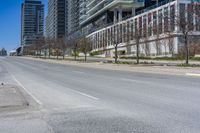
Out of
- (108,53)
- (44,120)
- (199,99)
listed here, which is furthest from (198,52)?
(44,120)

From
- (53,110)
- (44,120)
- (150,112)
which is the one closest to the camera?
(44,120)

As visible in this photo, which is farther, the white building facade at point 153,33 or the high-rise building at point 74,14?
the high-rise building at point 74,14

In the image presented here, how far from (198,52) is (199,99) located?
197 ft

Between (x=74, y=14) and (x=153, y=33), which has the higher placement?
(x=74, y=14)

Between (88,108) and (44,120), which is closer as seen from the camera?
(44,120)

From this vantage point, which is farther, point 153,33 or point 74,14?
point 74,14

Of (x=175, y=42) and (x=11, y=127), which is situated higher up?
(x=175, y=42)

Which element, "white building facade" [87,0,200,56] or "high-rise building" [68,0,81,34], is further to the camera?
"high-rise building" [68,0,81,34]

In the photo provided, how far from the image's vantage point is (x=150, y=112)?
9734 mm

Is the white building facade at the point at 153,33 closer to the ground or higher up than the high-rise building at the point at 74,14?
closer to the ground

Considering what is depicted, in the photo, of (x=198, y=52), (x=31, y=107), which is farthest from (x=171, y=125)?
(x=198, y=52)

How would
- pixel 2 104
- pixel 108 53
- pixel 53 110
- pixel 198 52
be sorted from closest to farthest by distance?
pixel 53 110
pixel 2 104
pixel 198 52
pixel 108 53

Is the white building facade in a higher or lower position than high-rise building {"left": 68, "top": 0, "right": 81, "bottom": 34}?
lower

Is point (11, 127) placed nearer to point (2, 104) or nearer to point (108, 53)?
point (2, 104)
